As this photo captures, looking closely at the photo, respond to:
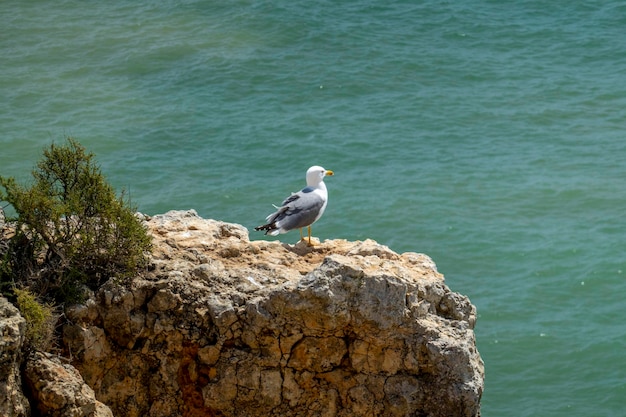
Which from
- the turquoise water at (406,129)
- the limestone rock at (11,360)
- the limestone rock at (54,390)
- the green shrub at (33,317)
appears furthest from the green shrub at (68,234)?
the turquoise water at (406,129)

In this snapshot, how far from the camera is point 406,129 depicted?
1564 inches

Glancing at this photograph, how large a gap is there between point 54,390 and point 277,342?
2.97 m

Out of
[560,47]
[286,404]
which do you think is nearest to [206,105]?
[560,47]

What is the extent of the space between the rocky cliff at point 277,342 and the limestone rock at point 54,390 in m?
0.73

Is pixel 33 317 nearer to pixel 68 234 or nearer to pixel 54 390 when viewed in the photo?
pixel 54 390

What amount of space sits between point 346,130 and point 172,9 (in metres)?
12.4

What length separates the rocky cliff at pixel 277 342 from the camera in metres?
15.4

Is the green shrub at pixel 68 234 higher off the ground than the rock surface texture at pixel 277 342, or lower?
higher

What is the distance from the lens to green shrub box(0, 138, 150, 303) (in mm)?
15203

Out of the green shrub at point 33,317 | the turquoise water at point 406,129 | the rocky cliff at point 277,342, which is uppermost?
the green shrub at point 33,317

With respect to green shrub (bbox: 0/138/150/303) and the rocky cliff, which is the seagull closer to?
the rocky cliff

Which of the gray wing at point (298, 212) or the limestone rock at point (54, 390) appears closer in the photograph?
the limestone rock at point (54, 390)

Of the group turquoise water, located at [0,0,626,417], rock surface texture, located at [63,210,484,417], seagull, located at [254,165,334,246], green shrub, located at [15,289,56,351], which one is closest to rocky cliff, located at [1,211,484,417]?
rock surface texture, located at [63,210,484,417]

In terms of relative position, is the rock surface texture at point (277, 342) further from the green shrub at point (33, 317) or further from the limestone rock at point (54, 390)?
the limestone rock at point (54, 390)
